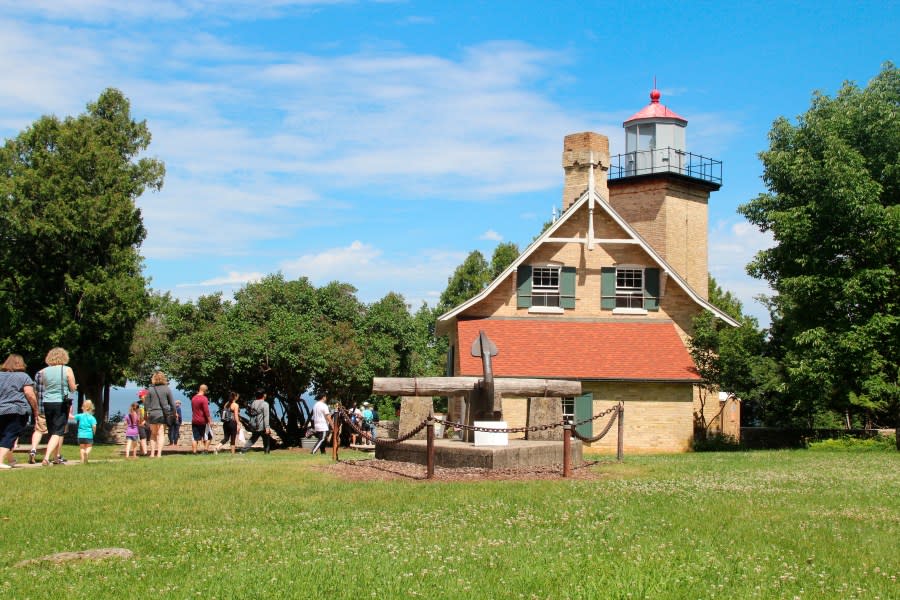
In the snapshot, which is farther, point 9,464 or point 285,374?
point 285,374

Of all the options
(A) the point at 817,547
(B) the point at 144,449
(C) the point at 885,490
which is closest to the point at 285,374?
(B) the point at 144,449

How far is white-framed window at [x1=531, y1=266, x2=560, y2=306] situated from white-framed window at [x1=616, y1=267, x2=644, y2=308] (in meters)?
2.09

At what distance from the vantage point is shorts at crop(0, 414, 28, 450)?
13734 mm

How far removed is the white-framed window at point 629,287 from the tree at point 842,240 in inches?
243

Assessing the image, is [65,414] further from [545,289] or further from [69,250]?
[545,289]

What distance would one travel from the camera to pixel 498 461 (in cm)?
1529

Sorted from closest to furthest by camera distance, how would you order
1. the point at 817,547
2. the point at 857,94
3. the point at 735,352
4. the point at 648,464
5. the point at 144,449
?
the point at 817,547 → the point at 648,464 → the point at 144,449 → the point at 857,94 → the point at 735,352

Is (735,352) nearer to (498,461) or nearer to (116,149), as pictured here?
(498,461)

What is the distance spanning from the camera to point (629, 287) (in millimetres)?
32500

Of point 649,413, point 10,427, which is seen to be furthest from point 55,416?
point 649,413

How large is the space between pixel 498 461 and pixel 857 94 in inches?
665

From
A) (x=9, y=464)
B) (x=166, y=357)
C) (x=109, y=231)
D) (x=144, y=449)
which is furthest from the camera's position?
(x=166, y=357)

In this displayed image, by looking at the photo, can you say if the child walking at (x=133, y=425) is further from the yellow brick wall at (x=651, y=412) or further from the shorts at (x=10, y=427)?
the yellow brick wall at (x=651, y=412)

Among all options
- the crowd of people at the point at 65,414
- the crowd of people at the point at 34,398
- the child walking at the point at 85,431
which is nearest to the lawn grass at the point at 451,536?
the crowd of people at the point at 34,398
